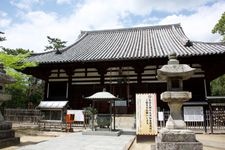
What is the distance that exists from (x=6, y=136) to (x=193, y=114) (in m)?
9.75

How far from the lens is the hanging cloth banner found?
941cm

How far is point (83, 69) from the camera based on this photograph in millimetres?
18125

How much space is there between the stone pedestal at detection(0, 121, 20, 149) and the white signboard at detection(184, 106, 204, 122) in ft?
29.9

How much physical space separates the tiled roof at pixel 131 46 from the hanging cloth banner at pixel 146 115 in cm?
579

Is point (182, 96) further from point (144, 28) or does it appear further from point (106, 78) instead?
point (144, 28)

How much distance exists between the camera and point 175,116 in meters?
6.98

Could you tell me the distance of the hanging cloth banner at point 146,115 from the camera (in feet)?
30.9

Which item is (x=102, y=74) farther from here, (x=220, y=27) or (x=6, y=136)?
(x=220, y=27)

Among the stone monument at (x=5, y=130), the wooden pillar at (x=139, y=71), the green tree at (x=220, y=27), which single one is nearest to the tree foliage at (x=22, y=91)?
the stone monument at (x=5, y=130)

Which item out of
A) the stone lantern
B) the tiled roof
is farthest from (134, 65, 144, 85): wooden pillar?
the stone lantern

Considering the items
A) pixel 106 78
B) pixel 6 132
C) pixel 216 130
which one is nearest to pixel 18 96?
pixel 106 78

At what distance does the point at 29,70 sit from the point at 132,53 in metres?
8.05

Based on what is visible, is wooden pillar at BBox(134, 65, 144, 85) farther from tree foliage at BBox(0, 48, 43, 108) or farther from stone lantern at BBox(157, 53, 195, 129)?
→ stone lantern at BBox(157, 53, 195, 129)

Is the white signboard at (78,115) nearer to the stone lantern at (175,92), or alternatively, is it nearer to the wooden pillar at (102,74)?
the wooden pillar at (102,74)
